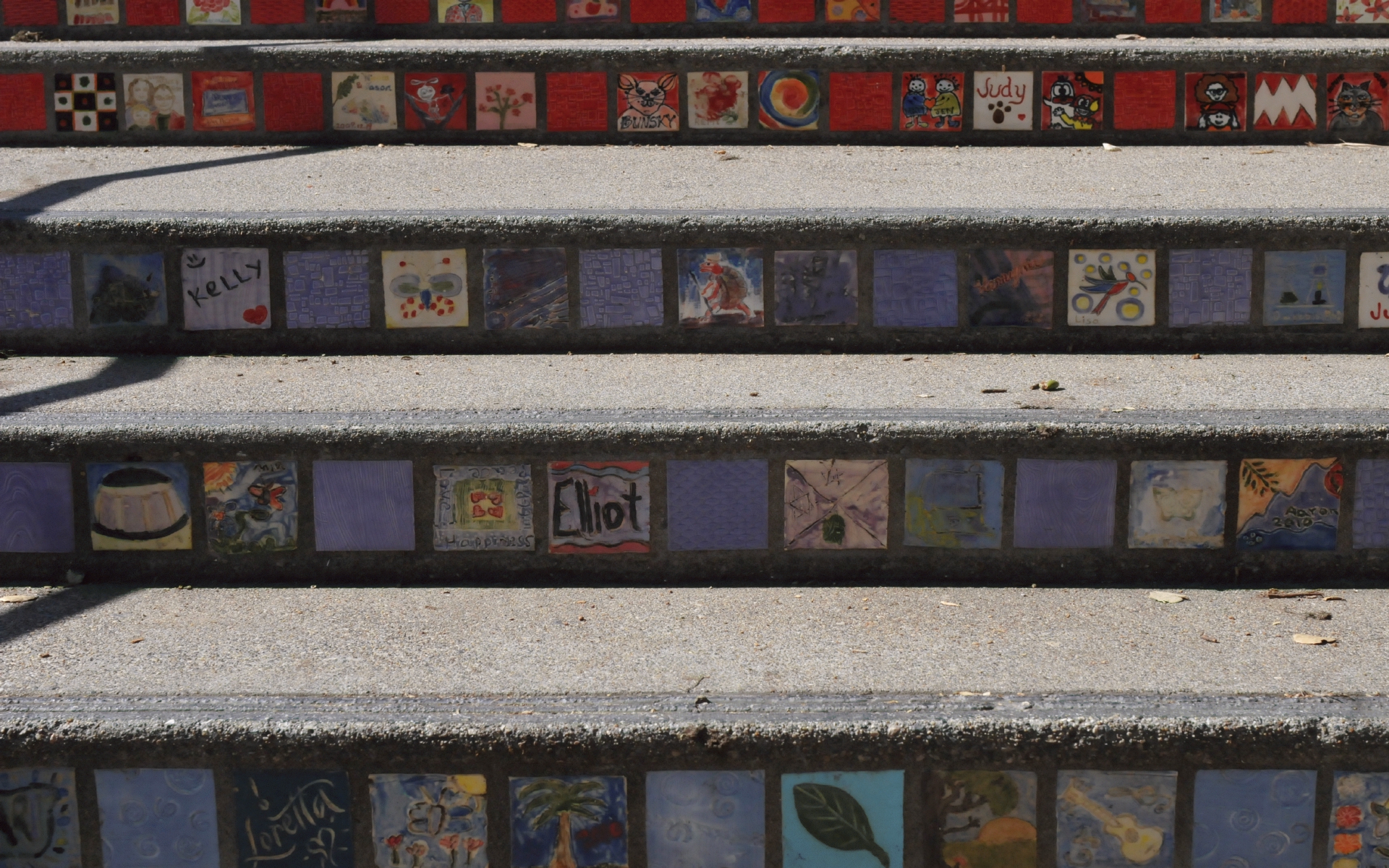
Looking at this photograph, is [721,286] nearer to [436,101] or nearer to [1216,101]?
[436,101]

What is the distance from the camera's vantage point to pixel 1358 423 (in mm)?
2098

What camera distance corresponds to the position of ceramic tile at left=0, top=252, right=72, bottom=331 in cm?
260

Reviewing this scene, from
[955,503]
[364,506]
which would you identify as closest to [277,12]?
[364,506]

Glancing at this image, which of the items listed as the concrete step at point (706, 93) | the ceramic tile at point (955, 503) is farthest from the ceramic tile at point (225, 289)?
the ceramic tile at point (955, 503)

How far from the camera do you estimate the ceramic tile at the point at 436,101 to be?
336cm

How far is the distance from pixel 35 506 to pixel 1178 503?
1866mm

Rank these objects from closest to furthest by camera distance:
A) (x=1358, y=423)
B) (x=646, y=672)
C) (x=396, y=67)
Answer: (x=646, y=672) < (x=1358, y=423) < (x=396, y=67)

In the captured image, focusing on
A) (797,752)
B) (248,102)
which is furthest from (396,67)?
(797,752)

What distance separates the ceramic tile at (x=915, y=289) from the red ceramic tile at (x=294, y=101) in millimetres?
1619

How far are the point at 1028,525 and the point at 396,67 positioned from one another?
2.04 m

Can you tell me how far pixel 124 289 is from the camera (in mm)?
2605

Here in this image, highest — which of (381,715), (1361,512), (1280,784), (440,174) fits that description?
(440,174)

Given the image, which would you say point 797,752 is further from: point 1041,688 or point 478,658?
point 478,658

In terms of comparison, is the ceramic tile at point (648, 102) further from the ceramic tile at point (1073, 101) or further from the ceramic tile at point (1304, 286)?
the ceramic tile at point (1304, 286)
